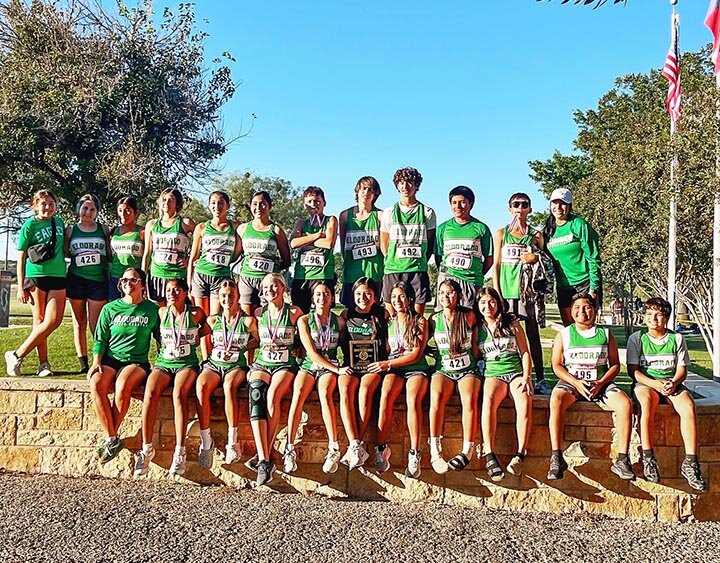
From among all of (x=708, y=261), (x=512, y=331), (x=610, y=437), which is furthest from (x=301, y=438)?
(x=708, y=261)

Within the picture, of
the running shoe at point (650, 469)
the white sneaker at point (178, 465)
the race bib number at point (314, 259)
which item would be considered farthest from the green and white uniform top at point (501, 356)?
the white sneaker at point (178, 465)

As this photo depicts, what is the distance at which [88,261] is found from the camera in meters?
6.09

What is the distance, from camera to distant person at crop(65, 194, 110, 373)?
Answer: 6.09m

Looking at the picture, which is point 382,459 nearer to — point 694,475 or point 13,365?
point 694,475

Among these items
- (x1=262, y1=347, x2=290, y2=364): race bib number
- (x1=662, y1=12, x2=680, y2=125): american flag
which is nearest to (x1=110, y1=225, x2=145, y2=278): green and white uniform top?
(x1=262, y1=347, x2=290, y2=364): race bib number

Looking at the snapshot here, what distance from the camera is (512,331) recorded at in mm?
4984

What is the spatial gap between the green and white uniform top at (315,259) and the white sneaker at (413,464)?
1696 millimetres

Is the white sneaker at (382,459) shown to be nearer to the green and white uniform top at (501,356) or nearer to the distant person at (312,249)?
the green and white uniform top at (501,356)

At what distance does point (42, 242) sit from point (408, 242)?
3391mm

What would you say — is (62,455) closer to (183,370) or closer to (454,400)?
(183,370)

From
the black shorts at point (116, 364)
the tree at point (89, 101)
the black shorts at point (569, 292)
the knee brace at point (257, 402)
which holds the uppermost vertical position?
the tree at point (89, 101)

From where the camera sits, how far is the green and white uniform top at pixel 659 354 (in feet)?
15.7

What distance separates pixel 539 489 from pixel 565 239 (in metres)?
2.02

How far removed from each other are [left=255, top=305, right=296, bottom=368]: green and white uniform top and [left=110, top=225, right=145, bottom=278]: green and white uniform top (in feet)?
5.64
